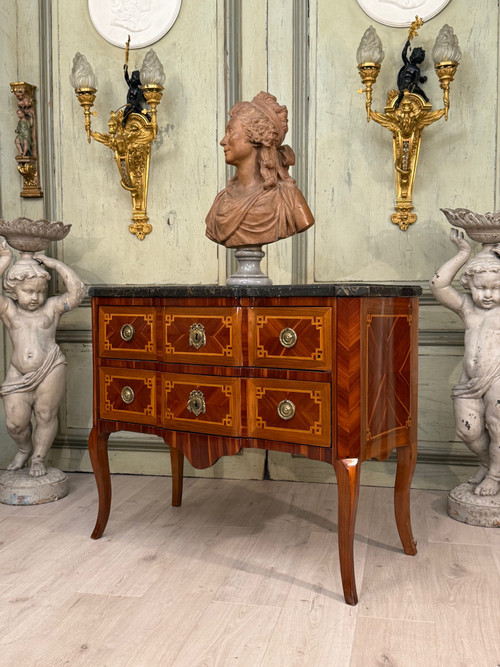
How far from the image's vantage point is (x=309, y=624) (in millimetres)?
2076

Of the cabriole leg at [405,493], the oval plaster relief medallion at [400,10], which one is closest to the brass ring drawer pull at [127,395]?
the cabriole leg at [405,493]

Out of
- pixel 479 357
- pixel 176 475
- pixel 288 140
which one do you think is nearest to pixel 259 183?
pixel 288 140

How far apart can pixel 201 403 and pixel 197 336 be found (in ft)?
0.79

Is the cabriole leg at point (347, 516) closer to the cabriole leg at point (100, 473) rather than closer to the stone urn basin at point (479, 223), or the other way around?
the cabriole leg at point (100, 473)

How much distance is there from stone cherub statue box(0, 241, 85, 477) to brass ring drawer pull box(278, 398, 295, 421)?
1.53m

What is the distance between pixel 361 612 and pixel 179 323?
116 cm

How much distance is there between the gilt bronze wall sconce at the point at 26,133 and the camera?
377 centimetres

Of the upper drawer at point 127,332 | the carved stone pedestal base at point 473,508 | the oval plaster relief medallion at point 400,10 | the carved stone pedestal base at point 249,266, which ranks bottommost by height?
the carved stone pedestal base at point 473,508

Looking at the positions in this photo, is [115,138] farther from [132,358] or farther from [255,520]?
[255,520]

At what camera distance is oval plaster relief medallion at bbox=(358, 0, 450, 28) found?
3365 millimetres

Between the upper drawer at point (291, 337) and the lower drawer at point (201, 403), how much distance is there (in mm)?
152

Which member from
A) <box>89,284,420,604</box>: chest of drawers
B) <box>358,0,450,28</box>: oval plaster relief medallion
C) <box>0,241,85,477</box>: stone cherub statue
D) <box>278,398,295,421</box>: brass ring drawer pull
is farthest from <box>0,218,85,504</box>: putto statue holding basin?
<box>358,0,450,28</box>: oval plaster relief medallion

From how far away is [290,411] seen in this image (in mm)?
2299

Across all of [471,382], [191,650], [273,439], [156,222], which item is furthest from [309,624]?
[156,222]
